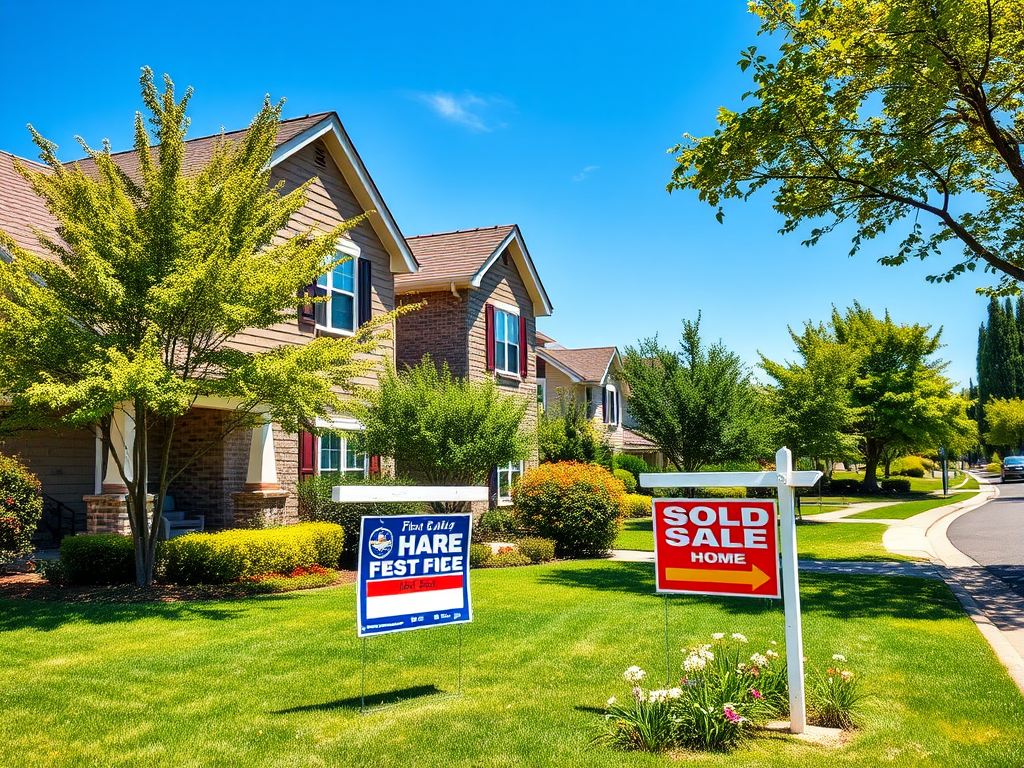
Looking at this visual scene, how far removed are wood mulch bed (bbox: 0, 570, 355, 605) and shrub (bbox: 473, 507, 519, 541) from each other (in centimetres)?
785

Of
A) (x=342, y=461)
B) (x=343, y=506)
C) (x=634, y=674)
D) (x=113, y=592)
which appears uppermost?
(x=342, y=461)

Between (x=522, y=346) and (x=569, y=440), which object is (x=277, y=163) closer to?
(x=522, y=346)

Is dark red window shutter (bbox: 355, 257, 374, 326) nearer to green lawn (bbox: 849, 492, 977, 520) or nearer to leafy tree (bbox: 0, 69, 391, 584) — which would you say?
leafy tree (bbox: 0, 69, 391, 584)

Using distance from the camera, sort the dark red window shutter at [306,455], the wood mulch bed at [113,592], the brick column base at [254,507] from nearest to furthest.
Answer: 1. the wood mulch bed at [113,592]
2. the brick column base at [254,507]
3. the dark red window shutter at [306,455]

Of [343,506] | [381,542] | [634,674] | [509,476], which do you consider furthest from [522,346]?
[634,674]

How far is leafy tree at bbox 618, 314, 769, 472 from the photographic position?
958 inches

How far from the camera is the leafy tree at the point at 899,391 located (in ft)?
140

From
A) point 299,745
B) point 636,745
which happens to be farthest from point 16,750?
point 636,745

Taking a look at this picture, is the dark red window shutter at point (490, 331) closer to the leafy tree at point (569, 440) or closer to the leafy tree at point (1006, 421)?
the leafy tree at point (569, 440)

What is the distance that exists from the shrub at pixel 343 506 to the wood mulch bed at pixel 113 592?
3750mm

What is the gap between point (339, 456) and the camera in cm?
1789

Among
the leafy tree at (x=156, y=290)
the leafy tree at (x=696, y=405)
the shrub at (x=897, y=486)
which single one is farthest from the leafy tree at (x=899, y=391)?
the leafy tree at (x=156, y=290)

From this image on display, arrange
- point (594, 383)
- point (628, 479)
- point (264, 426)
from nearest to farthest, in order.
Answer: point (264, 426) < point (628, 479) < point (594, 383)

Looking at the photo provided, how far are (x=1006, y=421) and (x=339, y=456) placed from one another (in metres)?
76.0
